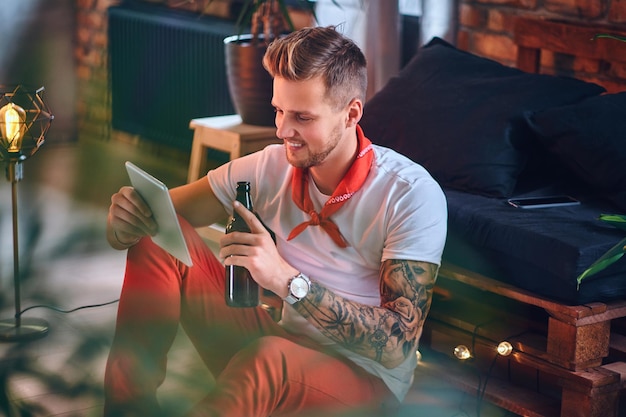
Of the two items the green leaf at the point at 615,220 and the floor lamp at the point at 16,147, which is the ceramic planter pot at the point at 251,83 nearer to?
the floor lamp at the point at 16,147

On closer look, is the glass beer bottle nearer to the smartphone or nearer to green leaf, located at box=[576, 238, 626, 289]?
green leaf, located at box=[576, 238, 626, 289]

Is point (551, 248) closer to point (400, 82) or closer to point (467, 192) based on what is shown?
point (467, 192)

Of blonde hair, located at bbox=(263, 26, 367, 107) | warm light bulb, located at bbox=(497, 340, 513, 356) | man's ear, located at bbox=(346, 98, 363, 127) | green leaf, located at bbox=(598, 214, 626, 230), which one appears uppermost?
blonde hair, located at bbox=(263, 26, 367, 107)

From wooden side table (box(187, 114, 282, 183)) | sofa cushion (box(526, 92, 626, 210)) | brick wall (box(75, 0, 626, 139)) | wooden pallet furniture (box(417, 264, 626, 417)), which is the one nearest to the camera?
wooden pallet furniture (box(417, 264, 626, 417))

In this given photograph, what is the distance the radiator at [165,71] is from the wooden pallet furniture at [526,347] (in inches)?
97.3

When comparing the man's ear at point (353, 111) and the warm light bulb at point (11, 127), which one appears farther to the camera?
the warm light bulb at point (11, 127)

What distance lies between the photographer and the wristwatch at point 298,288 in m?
1.54

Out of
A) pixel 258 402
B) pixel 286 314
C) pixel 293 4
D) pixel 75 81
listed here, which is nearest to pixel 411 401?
pixel 286 314

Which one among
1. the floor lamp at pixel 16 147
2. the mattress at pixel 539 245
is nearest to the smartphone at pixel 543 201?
the mattress at pixel 539 245

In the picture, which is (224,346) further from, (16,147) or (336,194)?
(16,147)

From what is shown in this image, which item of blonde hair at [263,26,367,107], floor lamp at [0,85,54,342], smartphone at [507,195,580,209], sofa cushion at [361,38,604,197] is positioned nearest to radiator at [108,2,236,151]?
sofa cushion at [361,38,604,197]

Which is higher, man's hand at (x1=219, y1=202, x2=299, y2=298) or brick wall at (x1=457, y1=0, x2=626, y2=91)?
brick wall at (x1=457, y1=0, x2=626, y2=91)

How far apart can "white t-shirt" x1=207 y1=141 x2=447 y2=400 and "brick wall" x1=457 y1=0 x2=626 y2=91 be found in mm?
1241

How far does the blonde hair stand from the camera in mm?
1651
